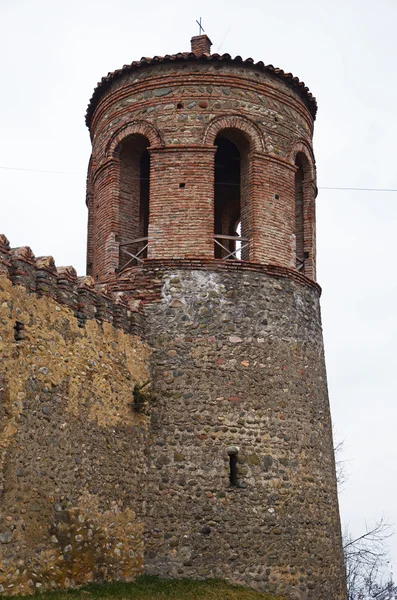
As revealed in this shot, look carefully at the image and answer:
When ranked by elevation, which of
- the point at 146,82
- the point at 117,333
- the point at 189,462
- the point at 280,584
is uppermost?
the point at 146,82

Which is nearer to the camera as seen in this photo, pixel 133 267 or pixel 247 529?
pixel 247 529

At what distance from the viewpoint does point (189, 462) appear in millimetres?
12625

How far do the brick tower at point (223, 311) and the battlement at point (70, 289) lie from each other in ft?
1.83

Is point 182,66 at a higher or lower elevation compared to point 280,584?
higher

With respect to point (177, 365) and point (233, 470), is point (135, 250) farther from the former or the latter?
point (233, 470)

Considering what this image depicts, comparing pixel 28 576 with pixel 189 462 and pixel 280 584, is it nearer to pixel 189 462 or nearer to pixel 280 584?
pixel 189 462

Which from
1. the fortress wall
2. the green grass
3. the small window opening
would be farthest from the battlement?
the green grass

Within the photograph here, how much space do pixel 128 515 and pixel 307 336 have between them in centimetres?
425

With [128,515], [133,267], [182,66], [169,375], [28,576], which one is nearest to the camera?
[28,576]

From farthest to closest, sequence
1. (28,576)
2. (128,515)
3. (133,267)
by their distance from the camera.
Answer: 1. (133,267)
2. (128,515)
3. (28,576)

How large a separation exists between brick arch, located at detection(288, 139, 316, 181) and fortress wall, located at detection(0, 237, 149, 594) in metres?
4.53

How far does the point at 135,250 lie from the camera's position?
15.2 metres

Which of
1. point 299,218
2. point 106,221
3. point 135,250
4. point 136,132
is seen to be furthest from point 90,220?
point 299,218

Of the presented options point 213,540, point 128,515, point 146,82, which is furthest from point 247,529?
point 146,82
